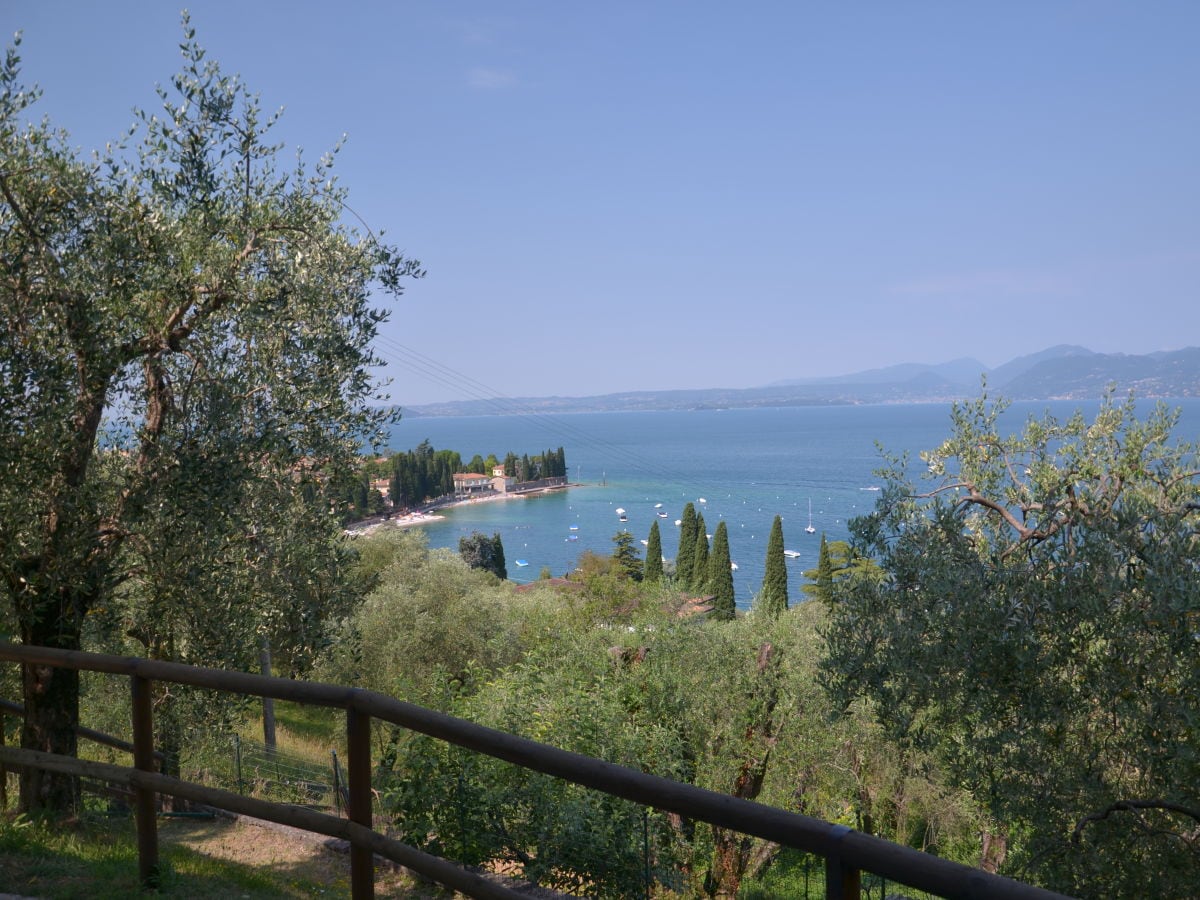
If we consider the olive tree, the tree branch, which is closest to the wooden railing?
the olive tree

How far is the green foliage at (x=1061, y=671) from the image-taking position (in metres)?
5.63

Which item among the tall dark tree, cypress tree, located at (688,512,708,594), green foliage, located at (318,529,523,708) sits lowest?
the tall dark tree

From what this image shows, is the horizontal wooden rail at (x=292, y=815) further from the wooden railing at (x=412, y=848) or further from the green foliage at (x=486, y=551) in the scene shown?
the green foliage at (x=486, y=551)

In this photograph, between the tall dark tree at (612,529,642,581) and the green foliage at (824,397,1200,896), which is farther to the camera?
the tall dark tree at (612,529,642,581)

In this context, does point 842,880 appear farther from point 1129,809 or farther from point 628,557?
point 628,557

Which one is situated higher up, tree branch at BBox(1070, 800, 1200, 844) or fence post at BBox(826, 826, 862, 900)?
fence post at BBox(826, 826, 862, 900)

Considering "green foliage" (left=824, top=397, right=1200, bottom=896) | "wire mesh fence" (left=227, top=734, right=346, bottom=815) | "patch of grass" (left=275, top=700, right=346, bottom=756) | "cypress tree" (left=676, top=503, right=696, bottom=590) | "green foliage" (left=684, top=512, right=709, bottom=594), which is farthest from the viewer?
"cypress tree" (left=676, top=503, right=696, bottom=590)

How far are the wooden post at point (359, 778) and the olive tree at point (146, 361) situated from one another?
3618 mm

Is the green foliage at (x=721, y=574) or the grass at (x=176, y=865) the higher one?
the grass at (x=176, y=865)

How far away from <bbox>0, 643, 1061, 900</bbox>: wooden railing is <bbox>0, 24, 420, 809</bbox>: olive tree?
226cm

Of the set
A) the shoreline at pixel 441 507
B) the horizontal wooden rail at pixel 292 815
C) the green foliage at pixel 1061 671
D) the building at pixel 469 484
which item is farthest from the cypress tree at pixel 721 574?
the building at pixel 469 484

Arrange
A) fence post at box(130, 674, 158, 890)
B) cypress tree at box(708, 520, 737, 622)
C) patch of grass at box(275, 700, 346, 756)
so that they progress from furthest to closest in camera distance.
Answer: cypress tree at box(708, 520, 737, 622)
patch of grass at box(275, 700, 346, 756)
fence post at box(130, 674, 158, 890)

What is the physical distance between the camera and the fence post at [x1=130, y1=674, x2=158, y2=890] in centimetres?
393

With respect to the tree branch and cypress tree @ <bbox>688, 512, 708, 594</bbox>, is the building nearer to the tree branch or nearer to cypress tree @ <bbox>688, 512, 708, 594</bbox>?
cypress tree @ <bbox>688, 512, 708, 594</bbox>
